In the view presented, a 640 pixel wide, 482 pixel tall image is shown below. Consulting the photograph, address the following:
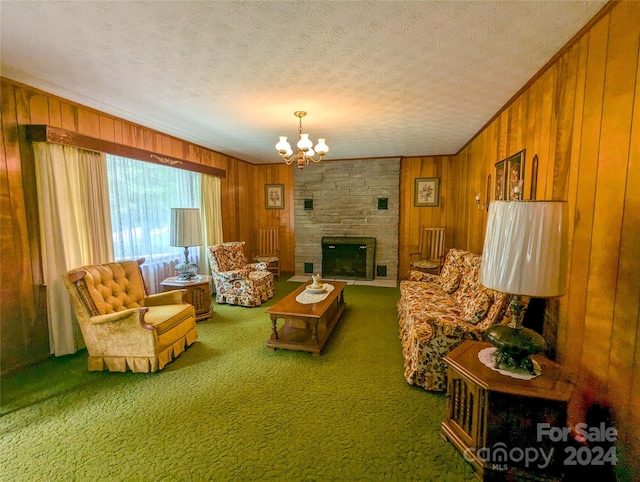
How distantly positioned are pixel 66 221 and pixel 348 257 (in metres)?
4.65

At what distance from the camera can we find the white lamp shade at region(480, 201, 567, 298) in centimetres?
140

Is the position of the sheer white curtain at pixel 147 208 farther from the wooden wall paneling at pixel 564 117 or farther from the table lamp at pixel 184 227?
the wooden wall paneling at pixel 564 117

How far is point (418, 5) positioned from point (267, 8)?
2.68 feet

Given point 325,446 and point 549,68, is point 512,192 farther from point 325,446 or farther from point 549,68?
point 325,446

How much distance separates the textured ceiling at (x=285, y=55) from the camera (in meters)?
1.65

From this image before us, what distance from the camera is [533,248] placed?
4.63 feet

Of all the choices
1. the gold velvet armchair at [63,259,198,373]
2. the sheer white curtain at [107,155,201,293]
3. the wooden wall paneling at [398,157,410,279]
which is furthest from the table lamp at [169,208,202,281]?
the wooden wall paneling at [398,157,410,279]

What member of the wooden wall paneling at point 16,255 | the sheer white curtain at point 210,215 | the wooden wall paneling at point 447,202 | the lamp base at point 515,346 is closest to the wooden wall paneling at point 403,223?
the wooden wall paneling at point 447,202

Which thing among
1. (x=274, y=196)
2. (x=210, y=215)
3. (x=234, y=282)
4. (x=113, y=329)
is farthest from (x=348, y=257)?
(x=113, y=329)

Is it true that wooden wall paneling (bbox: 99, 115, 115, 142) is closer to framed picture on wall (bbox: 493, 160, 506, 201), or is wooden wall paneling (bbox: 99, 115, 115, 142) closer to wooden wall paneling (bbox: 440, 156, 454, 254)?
framed picture on wall (bbox: 493, 160, 506, 201)

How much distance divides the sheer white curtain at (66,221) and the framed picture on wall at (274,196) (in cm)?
377

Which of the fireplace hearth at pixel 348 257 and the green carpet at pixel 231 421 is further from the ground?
the fireplace hearth at pixel 348 257

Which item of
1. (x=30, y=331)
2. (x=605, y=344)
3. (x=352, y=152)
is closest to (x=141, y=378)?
(x=30, y=331)

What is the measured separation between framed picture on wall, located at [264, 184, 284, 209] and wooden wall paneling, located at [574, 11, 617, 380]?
221 inches
